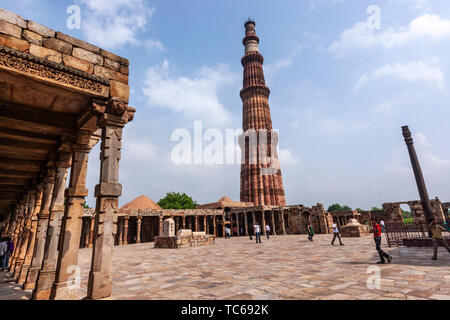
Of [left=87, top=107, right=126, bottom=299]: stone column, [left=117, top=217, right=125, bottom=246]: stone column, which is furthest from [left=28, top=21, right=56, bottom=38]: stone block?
[left=117, top=217, right=125, bottom=246]: stone column

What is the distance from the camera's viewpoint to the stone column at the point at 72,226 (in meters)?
4.05

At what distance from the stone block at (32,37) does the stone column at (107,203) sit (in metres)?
1.25

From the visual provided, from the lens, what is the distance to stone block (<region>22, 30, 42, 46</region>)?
327 cm

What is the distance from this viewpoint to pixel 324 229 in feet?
77.6

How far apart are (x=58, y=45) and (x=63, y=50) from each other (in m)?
0.09

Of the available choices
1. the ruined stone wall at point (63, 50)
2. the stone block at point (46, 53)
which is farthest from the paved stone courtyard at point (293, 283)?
the stone block at point (46, 53)

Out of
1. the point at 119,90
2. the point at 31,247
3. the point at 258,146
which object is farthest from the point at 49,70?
the point at 258,146

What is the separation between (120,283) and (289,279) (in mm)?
4034

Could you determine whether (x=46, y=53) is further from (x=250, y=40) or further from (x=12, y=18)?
(x=250, y=40)

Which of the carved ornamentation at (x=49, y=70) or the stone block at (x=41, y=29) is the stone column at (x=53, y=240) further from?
the stone block at (x=41, y=29)

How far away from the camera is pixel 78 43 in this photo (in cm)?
380

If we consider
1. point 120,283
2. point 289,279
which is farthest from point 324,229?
point 120,283

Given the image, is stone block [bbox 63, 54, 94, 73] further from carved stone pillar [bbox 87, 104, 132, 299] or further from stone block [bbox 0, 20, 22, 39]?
carved stone pillar [bbox 87, 104, 132, 299]
